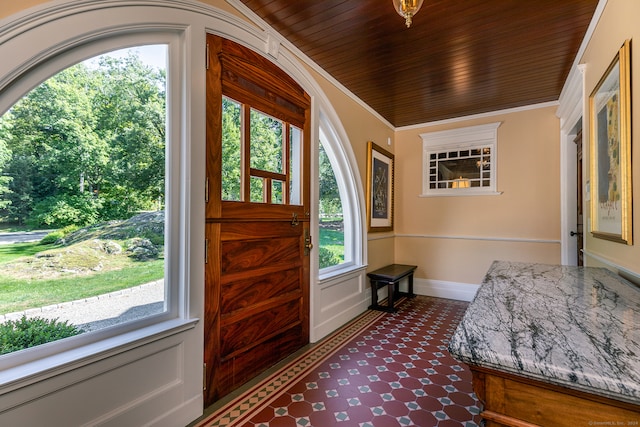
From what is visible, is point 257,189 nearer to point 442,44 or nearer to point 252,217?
point 252,217

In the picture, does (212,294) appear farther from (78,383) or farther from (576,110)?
(576,110)

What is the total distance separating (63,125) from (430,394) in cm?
269

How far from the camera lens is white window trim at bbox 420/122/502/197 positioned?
13.9 feet

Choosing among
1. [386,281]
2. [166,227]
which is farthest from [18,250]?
[386,281]

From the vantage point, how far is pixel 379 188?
4.38 meters

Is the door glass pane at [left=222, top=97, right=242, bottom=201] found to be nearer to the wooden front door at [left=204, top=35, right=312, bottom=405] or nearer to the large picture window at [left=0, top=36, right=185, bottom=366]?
the wooden front door at [left=204, top=35, right=312, bottom=405]

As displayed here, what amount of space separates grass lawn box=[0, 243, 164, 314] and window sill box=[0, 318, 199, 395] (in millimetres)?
245

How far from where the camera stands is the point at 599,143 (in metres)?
2.12

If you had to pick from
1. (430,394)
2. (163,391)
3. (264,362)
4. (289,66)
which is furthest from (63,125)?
(430,394)

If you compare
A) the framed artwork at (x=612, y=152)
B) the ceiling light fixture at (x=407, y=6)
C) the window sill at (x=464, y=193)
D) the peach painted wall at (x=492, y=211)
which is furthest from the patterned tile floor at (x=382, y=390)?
the ceiling light fixture at (x=407, y=6)

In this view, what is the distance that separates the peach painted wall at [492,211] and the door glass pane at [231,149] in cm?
328

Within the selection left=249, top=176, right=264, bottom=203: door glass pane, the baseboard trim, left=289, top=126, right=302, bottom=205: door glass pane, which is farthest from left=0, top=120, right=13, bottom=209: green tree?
the baseboard trim

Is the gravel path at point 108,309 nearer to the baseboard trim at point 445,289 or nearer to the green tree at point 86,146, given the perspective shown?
the green tree at point 86,146

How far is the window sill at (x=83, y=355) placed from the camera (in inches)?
48.1
